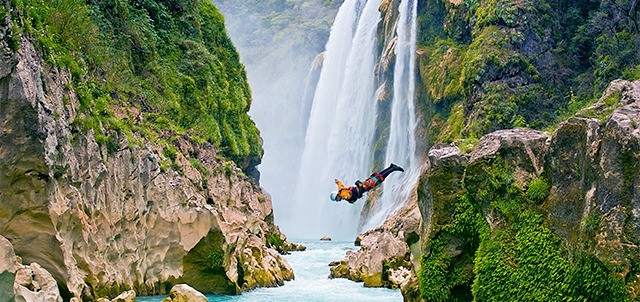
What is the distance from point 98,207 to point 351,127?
137 ft

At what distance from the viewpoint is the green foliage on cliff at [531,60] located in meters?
30.9

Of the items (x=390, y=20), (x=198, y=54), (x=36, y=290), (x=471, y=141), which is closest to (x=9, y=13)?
(x=36, y=290)

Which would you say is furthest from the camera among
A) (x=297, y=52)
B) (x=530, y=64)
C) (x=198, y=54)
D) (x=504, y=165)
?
(x=297, y=52)

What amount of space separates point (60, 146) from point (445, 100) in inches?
1159

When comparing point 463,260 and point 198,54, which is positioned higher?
point 198,54

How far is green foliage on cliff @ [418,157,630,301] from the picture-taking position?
32.1 feet

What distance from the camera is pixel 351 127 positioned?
56.7 metres

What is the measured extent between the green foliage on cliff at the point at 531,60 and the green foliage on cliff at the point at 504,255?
1840cm

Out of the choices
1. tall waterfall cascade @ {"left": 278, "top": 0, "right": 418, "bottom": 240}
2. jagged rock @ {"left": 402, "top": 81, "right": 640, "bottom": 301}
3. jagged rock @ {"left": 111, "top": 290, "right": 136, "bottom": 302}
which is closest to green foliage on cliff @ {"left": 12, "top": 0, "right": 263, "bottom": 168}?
jagged rock @ {"left": 111, "top": 290, "right": 136, "bottom": 302}

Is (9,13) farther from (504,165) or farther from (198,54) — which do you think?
(198,54)

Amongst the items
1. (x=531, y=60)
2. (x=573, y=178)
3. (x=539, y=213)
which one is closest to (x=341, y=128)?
(x=531, y=60)

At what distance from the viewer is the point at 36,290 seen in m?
10.5

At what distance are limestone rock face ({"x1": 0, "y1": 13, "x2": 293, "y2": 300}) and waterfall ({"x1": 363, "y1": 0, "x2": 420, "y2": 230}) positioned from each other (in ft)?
76.7

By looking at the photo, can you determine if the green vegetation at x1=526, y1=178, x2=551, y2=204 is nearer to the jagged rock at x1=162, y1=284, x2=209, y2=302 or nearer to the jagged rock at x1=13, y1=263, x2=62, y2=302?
the jagged rock at x1=162, y1=284, x2=209, y2=302
